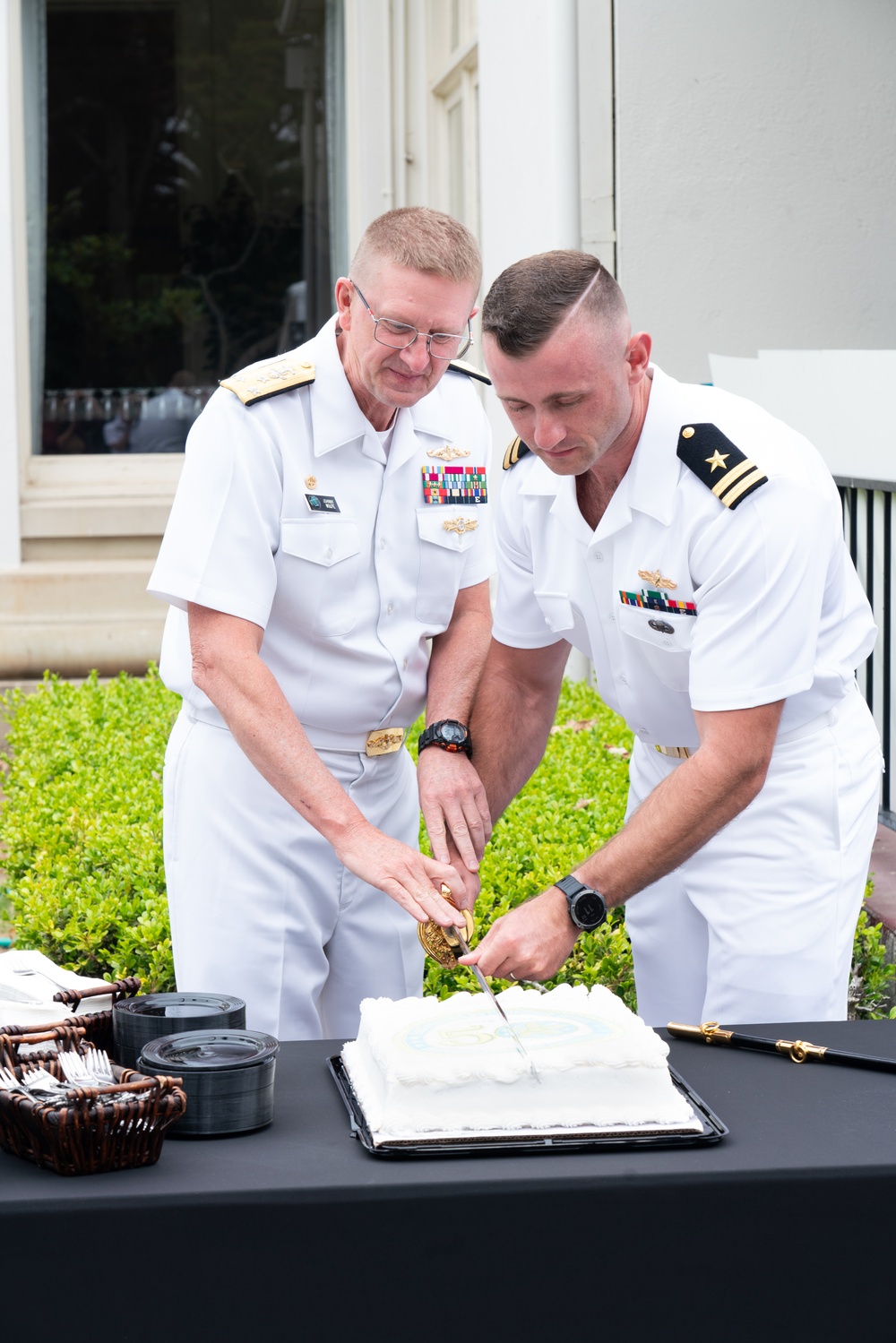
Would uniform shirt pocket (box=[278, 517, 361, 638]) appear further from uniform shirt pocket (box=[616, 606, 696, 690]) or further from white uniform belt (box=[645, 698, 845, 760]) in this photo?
white uniform belt (box=[645, 698, 845, 760])

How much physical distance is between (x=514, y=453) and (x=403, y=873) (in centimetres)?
86

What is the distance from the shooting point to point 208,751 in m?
2.46

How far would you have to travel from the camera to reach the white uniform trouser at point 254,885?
2461 mm

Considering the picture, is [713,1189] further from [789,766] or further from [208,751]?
[208,751]

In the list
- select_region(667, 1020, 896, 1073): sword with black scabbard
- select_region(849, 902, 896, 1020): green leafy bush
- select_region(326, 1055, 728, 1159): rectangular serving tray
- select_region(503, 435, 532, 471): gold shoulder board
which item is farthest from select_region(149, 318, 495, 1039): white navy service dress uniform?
select_region(849, 902, 896, 1020): green leafy bush

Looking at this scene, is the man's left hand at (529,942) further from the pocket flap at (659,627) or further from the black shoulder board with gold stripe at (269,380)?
the black shoulder board with gold stripe at (269,380)

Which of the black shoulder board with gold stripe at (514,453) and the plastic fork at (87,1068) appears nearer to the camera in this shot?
the plastic fork at (87,1068)

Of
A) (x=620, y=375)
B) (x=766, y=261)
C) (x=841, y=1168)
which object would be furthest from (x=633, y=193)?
(x=841, y=1168)

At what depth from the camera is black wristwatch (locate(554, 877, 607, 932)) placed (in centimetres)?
200

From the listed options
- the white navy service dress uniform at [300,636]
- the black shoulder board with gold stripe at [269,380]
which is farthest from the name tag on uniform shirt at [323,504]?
the black shoulder board with gold stripe at [269,380]

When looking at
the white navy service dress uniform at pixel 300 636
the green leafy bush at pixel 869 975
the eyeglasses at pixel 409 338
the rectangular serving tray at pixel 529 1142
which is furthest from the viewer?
the green leafy bush at pixel 869 975

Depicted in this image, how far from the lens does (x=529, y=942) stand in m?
1.94

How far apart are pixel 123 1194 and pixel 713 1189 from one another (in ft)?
1.89

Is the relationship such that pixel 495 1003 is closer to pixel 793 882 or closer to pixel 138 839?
pixel 793 882
